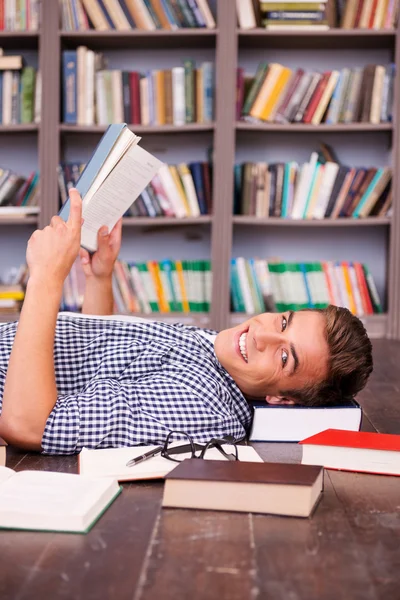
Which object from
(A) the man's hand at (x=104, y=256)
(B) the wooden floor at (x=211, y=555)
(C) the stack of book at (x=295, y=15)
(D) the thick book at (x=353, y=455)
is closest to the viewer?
(B) the wooden floor at (x=211, y=555)

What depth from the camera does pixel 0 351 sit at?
173cm

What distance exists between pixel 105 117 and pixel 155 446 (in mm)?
2925

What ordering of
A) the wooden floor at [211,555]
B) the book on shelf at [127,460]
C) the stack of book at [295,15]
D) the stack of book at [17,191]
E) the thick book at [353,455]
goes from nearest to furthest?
the wooden floor at [211,555]
the book on shelf at [127,460]
the thick book at [353,455]
the stack of book at [295,15]
the stack of book at [17,191]

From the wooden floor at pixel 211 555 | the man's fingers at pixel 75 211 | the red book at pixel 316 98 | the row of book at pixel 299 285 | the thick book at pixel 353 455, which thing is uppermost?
the red book at pixel 316 98

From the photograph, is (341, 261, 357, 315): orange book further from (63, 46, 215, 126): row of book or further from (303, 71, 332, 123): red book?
(63, 46, 215, 126): row of book

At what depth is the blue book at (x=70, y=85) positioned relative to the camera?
4078 millimetres

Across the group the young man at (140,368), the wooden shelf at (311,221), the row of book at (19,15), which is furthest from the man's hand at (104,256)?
the row of book at (19,15)

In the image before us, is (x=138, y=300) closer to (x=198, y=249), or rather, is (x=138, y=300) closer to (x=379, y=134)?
(x=198, y=249)

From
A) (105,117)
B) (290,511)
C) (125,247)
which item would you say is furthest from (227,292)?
(290,511)

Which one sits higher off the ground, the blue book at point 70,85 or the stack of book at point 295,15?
the stack of book at point 295,15

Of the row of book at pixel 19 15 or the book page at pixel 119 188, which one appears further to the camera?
the row of book at pixel 19 15

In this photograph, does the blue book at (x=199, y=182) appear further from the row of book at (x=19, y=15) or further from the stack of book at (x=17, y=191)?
the row of book at (x=19, y=15)

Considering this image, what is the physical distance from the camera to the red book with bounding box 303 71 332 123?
4.04m

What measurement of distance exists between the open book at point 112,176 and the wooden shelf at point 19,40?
2.46 meters
